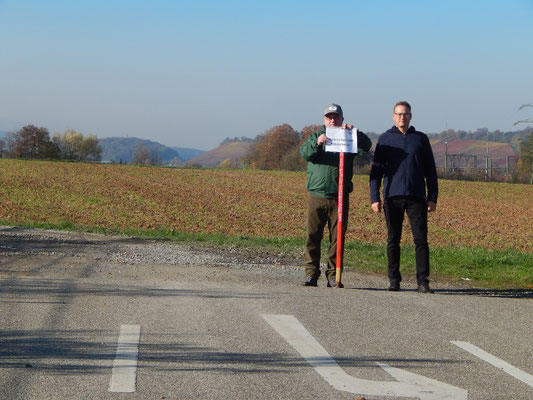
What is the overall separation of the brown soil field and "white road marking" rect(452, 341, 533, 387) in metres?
17.0

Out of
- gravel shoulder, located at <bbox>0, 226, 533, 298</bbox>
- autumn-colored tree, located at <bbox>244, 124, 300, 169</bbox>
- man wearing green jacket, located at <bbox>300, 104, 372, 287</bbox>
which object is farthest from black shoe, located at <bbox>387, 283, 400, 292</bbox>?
autumn-colored tree, located at <bbox>244, 124, 300, 169</bbox>

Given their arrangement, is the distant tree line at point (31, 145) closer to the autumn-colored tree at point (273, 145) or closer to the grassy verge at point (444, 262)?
the autumn-colored tree at point (273, 145)

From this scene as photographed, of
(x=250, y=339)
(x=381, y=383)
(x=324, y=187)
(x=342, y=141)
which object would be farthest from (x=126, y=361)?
(x=324, y=187)

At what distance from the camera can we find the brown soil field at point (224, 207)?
1104 inches

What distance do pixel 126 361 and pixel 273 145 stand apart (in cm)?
12690

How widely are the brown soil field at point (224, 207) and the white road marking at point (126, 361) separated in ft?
57.5

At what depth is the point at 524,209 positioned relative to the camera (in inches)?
1763

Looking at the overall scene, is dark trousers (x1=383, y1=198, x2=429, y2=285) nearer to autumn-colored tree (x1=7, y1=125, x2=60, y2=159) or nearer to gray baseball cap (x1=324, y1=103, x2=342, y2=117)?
gray baseball cap (x1=324, y1=103, x2=342, y2=117)

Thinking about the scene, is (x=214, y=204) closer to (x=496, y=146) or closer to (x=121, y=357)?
(x=121, y=357)

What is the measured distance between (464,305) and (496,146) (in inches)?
7251

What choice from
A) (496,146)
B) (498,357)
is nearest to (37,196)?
(498,357)

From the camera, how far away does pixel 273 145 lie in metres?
132

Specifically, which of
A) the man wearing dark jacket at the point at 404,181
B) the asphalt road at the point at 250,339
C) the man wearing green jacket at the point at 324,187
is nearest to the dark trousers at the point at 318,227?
the man wearing green jacket at the point at 324,187

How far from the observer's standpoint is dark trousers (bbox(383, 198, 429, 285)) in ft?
34.4
